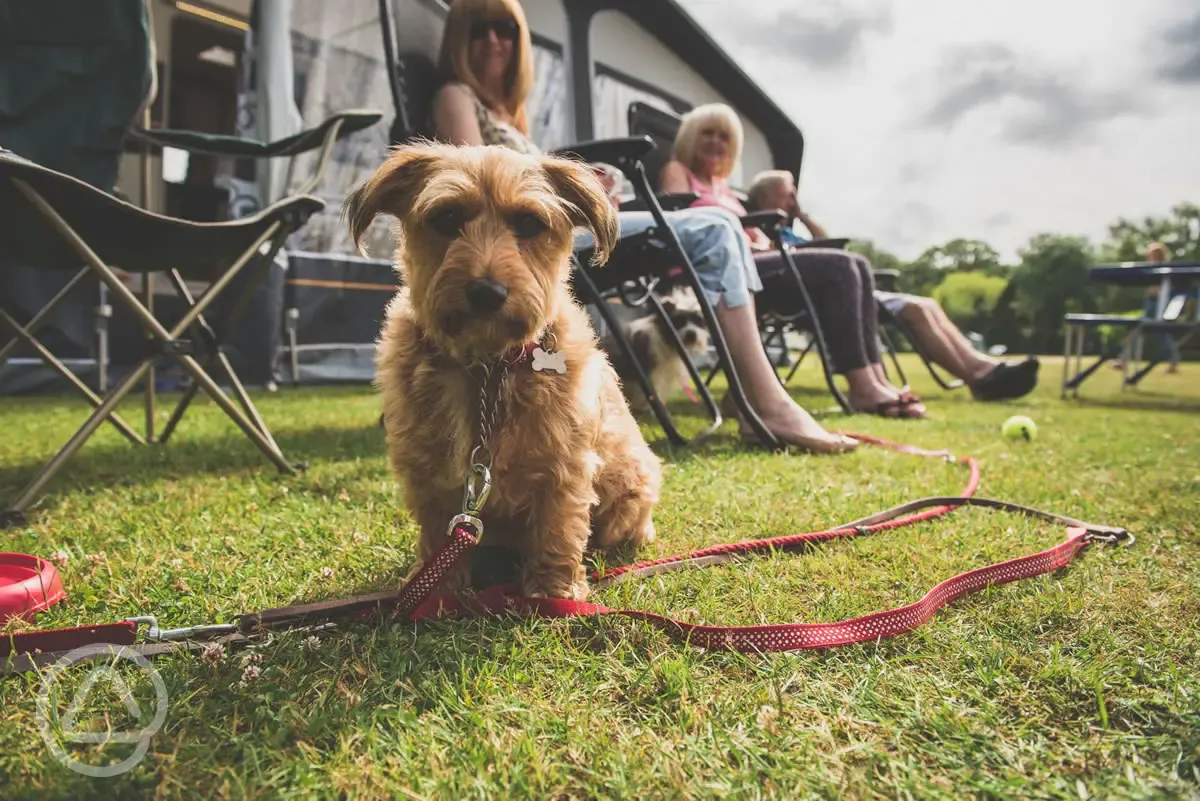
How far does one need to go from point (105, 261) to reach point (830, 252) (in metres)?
5.06

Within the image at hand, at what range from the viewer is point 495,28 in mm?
3732

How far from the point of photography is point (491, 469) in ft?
5.84

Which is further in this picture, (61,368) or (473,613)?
(61,368)

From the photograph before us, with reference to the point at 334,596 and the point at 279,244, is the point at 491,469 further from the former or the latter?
the point at 279,244

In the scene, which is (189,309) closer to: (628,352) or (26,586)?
(26,586)

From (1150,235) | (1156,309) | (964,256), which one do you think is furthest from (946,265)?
(1156,309)

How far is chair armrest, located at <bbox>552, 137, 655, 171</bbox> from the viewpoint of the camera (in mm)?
3129

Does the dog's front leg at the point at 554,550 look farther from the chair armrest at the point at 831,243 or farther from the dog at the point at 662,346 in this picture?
the chair armrest at the point at 831,243

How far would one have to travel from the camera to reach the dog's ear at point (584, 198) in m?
1.99

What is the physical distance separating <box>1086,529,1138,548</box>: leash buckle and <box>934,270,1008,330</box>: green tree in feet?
126

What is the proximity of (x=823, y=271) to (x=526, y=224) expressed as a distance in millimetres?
4498

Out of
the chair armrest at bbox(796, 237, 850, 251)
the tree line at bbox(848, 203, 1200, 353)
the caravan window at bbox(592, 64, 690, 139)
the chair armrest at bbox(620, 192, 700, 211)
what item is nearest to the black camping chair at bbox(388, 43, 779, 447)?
the chair armrest at bbox(620, 192, 700, 211)

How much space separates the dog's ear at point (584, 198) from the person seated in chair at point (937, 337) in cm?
514

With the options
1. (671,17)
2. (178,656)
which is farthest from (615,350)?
(671,17)
